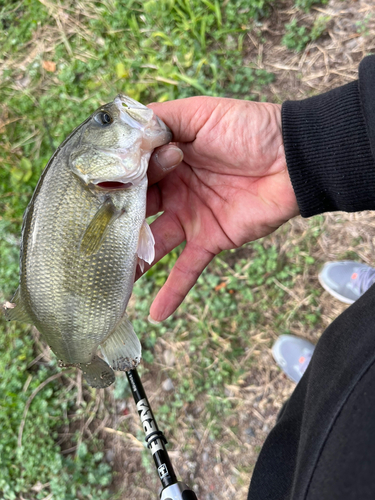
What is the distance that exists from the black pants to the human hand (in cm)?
81

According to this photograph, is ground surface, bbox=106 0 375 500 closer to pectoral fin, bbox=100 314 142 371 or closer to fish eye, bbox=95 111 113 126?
pectoral fin, bbox=100 314 142 371

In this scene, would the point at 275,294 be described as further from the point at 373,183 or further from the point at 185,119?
the point at 185,119

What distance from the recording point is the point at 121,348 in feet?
6.01

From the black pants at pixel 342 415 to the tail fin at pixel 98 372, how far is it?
1.04 m

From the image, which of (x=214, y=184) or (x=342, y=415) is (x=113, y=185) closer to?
(x=214, y=184)

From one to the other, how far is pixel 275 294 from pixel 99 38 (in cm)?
298

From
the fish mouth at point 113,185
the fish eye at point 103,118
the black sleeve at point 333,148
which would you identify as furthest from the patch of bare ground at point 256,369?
the fish eye at point 103,118

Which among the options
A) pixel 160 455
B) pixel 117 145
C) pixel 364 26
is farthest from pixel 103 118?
pixel 364 26

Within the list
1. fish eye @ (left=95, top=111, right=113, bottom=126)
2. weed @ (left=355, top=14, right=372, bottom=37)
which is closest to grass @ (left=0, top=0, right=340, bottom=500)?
weed @ (left=355, top=14, right=372, bottom=37)

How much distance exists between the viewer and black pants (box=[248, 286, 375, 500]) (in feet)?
3.27

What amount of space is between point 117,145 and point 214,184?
69 centimetres

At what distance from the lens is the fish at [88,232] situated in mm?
1608

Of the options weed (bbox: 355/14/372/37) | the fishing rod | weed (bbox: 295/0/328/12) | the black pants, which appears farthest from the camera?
weed (bbox: 295/0/328/12)

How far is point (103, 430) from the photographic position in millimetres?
2818
